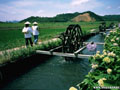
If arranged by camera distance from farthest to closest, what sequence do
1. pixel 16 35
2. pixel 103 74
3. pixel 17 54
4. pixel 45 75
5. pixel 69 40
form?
pixel 16 35, pixel 69 40, pixel 17 54, pixel 45 75, pixel 103 74

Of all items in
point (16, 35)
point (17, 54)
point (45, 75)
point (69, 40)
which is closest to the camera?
point (45, 75)

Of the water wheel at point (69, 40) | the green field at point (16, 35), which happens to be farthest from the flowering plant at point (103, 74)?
the green field at point (16, 35)

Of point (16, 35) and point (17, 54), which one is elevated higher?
point (16, 35)

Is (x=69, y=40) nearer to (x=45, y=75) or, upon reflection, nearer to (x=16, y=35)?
(x=45, y=75)

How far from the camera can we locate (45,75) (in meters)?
6.25

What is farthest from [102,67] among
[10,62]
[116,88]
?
[10,62]

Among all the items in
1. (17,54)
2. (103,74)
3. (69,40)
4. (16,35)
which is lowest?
(17,54)

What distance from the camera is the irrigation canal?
527 cm

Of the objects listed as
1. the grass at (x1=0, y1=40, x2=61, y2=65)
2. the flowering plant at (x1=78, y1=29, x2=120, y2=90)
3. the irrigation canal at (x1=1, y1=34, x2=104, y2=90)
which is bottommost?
the irrigation canal at (x1=1, y1=34, x2=104, y2=90)

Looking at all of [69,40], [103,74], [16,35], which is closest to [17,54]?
[69,40]

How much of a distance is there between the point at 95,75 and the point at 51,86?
3099 mm

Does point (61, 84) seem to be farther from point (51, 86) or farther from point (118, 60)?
point (118, 60)

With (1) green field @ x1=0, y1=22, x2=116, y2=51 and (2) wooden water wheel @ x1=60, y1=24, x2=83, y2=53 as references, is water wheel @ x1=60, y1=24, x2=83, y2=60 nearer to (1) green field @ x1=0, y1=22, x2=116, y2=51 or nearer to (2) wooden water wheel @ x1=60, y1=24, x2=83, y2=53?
(2) wooden water wheel @ x1=60, y1=24, x2=83, y2=53

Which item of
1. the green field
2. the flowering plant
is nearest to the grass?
the green field
